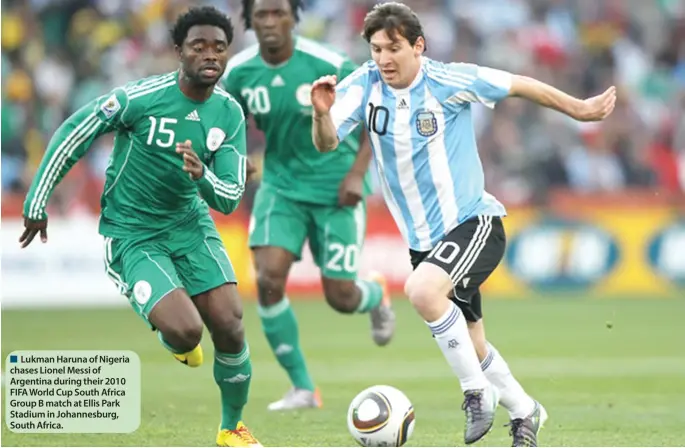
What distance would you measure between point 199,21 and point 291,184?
268 centimetres

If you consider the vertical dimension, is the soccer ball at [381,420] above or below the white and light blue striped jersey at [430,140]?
below

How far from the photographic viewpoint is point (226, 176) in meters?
7.63

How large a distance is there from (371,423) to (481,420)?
2.04 ft

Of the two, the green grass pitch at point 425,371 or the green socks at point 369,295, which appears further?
the green socks at point 369,295

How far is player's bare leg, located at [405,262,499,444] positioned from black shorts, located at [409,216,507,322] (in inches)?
4.5

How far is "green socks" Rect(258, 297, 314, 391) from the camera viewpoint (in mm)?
10062

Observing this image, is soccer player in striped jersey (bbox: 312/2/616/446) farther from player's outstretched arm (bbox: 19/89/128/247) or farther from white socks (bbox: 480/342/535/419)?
player's outstretched arm (bbox: 19/89/128/247)

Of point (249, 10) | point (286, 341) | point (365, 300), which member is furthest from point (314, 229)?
point (249, 10)

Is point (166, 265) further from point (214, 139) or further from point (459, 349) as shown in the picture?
point (459, 349)

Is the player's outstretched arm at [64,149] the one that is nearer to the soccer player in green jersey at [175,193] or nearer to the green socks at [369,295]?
the soccer player in green jersey at [175,193]

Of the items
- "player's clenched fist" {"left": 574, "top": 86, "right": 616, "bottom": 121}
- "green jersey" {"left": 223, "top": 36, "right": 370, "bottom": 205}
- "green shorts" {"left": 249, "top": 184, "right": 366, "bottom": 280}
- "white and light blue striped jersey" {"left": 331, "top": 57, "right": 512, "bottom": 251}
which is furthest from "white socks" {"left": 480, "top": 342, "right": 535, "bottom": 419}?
"green jersey" {"left": 223, "top": 36, "right": 370, "bottom": 205}

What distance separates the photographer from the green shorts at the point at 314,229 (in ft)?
33.3

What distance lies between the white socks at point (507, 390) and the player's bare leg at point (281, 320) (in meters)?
2.48

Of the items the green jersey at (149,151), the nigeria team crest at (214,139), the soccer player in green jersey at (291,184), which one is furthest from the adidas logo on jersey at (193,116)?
the soccer player in green jersey at (291,184)
